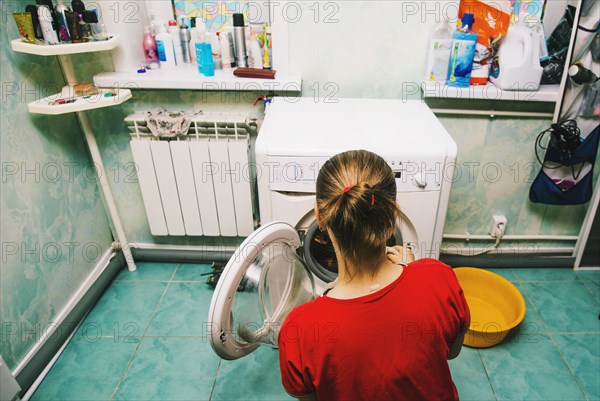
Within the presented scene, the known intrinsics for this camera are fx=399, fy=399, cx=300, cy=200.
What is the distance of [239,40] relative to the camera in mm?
1658

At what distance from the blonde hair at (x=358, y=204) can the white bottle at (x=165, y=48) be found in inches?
48.0

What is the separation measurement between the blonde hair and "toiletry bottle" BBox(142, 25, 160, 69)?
129 cm

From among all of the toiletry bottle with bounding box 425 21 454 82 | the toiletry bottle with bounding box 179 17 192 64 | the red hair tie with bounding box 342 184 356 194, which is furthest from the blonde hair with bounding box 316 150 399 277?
the toiletry bottle with bounding box 179 17 192 64

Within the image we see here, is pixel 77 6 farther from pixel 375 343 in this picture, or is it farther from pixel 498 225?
pixel 498 225

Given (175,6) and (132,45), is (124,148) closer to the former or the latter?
(132,45)

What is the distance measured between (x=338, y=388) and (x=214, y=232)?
130 centimetres

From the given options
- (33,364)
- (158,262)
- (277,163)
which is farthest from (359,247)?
(158,262)

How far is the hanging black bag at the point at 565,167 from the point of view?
5.33 feet

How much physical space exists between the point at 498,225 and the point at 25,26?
2.11 meters

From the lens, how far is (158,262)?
2.12 meters

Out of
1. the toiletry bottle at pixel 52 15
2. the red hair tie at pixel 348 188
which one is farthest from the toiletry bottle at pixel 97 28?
the red hair tie at pixel 348 188

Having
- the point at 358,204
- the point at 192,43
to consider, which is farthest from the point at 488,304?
the point at 192,43

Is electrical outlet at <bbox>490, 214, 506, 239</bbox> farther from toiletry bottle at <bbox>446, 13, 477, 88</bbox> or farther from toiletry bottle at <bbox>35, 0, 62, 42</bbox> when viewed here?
toiletry bottle at <bbox>35, 0, 62, 42</bbox>

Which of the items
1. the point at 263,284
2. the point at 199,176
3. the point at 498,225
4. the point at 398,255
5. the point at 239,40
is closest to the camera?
the point at 398,255
